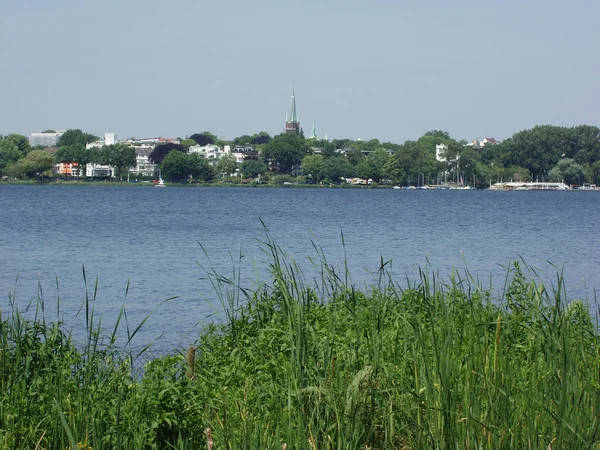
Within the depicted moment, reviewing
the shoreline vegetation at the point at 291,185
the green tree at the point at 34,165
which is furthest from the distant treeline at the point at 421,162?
the green tree at the point at 34,165

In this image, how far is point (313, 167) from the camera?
184 m

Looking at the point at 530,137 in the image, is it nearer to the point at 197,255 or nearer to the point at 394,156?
the point at 394,156

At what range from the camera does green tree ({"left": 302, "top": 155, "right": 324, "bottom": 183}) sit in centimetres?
18450

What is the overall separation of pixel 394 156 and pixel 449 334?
18122 centimetres

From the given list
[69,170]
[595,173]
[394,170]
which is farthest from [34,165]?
[595,173]

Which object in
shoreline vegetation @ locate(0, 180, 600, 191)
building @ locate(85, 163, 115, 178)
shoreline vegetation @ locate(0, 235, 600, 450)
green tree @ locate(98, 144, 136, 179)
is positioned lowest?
shoreline vegetation @ locate(0, 180, 600, 191)

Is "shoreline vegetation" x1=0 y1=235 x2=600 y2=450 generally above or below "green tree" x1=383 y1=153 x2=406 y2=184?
below

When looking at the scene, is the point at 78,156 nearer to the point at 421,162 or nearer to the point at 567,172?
the point at 421,162

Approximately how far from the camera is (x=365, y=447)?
208 inches

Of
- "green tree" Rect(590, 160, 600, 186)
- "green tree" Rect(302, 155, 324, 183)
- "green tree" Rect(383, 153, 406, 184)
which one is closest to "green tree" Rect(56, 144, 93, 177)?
"green tree" Rect(302, 155, 324, 183)

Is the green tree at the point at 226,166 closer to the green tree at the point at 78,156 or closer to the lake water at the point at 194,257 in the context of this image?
the green tree at the point at 78,156

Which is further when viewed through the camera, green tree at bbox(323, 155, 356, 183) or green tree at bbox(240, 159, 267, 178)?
green tree at bbox(240, 159, 267, 178)

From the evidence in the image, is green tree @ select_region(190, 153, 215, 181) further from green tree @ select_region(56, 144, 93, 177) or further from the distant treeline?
green tree @ select_region(56, 144, 93, 177)

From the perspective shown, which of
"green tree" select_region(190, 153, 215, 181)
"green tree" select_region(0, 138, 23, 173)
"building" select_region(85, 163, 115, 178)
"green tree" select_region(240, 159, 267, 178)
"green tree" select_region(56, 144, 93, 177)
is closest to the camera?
"green tree" select_region(190, 153, 215, 181)
